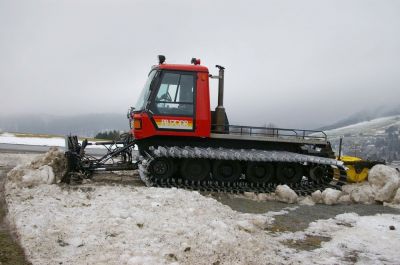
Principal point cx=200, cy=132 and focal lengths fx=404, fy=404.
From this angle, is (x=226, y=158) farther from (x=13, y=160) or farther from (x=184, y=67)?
(x=13, y=160)

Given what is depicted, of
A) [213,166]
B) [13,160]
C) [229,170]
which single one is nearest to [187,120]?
[213,166]

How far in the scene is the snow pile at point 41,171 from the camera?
9.39 m

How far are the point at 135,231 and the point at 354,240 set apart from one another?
11.6 feet

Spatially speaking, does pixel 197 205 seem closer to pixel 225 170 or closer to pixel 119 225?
pixel 119 225

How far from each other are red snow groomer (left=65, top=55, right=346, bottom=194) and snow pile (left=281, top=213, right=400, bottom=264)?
3.42 m

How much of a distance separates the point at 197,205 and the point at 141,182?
14.2 ft

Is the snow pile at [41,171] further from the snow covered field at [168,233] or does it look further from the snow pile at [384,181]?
the snow pile at [384,181]

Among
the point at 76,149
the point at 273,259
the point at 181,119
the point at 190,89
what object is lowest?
the point at 273,259

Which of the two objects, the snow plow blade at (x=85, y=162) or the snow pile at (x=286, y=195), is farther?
the snow plow blade at (x=85, y=162)

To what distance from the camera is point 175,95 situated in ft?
38.2

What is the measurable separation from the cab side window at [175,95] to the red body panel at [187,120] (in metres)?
0.17

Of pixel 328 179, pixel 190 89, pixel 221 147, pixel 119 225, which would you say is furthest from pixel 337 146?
pixel 119 225

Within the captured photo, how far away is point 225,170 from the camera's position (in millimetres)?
11781

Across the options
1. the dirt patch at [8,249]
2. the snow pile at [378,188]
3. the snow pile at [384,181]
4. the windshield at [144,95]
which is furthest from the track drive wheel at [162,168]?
the snow pile at [384,181]
